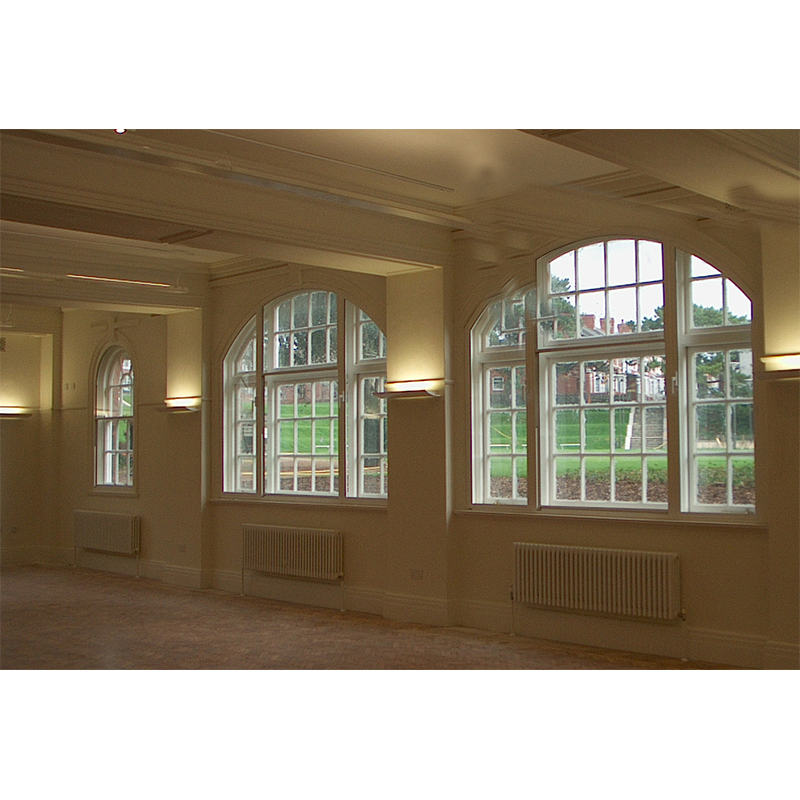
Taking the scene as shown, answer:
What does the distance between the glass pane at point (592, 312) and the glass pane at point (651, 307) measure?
0.36m

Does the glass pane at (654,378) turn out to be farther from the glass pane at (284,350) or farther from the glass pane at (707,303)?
the glass pane at (284,350)

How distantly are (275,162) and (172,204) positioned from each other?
782mm

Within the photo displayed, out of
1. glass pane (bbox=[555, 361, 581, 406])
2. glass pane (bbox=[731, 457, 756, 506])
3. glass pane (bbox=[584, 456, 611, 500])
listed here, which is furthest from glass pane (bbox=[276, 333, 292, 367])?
glass pane (bbox=[731, 457, 756, 506])

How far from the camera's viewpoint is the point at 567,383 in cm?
788

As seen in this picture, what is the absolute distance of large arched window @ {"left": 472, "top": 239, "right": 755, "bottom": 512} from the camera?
6.91 m

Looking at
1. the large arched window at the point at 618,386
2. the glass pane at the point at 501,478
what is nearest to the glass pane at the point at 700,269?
the large arched window at the point at 618,386

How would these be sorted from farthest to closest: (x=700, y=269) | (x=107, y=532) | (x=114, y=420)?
(x=114, y=420) < (x=107, y=532) < (x=700, y=269)

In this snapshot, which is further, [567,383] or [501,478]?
[501,478]

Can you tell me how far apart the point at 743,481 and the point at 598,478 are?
1.24 m

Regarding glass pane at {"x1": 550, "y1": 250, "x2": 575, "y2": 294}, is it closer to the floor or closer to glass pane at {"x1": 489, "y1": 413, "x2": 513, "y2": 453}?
glass pane at {"x1": 489, "y1": 413, "x2": 513, "y2": 453}

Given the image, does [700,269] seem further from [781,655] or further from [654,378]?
[781,655]

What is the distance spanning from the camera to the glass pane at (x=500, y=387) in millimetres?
8281

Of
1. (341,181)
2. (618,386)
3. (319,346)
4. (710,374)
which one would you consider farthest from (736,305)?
(319,346)

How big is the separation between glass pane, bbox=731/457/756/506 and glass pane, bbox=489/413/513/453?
2.08m
